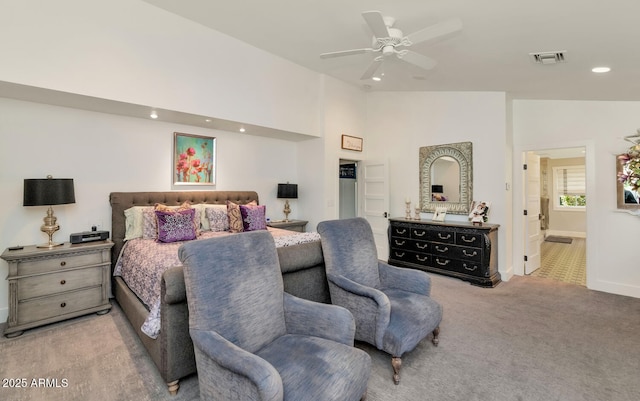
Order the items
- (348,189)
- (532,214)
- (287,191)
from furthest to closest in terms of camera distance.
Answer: (348,189), (287,191), (532,214)

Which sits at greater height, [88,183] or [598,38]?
→ [598,38]

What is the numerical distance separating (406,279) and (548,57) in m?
2.64

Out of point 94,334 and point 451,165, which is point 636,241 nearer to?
point 451,165

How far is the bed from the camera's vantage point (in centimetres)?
200

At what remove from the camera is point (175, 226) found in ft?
11.6

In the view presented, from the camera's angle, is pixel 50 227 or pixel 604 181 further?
pixel 604 181

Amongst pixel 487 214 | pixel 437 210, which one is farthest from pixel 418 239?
pixel 487 214

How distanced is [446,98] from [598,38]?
2632 millimetres

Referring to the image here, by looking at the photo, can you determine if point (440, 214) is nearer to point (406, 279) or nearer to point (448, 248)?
point (448, 248)

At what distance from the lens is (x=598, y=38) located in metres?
2.46

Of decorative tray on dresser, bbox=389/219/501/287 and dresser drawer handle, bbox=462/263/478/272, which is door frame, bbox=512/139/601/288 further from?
dresser drawer handle, bbox=462/263/478/272

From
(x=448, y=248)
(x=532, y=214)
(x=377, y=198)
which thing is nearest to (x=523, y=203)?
(x=532, y=214)

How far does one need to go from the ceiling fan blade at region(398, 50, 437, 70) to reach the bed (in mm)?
1997

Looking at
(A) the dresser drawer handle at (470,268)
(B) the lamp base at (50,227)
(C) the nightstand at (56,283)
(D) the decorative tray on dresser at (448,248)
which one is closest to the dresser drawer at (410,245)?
(D) the decorative tray on dresser at (448,248)
